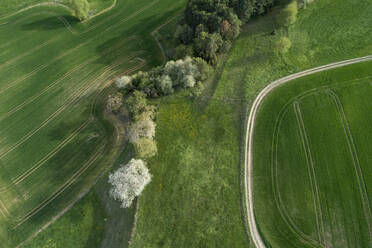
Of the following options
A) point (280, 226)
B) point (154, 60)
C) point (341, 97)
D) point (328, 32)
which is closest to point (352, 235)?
point (280, 226)

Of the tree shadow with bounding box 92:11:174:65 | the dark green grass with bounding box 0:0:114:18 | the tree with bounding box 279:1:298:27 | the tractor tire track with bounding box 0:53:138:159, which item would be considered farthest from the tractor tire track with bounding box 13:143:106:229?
the tree with bounding box 279:1:298:27

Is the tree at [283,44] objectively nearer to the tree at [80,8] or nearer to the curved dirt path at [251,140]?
the curved dirt path at [251,140]

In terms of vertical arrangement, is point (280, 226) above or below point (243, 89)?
below

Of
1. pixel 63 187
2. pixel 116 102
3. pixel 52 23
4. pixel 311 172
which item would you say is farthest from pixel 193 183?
pixel 52 23

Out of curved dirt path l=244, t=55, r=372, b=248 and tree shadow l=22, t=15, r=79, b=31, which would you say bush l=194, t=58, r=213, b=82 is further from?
tree shadow l=22, t=15, r=79, b=31

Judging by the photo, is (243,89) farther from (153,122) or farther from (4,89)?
(4,89)

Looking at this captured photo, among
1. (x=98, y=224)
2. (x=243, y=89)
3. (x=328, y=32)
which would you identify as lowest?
(x=98, y=224)
